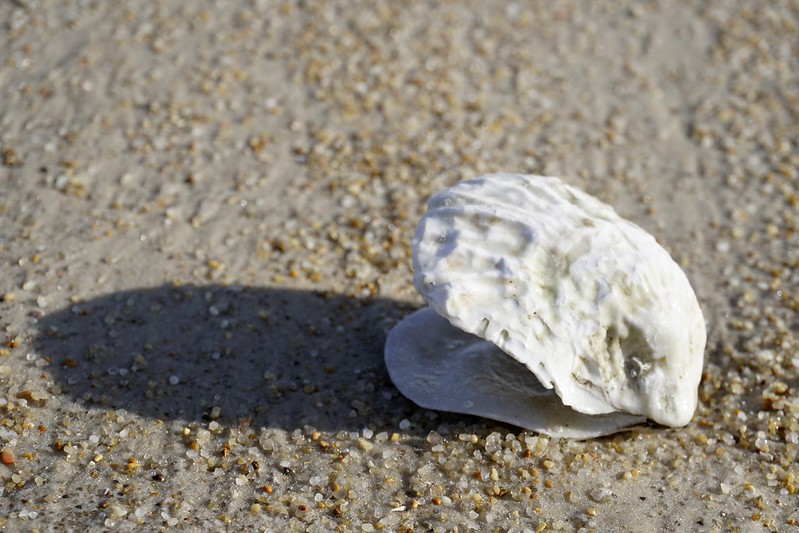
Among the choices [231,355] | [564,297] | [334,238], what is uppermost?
[564,297]

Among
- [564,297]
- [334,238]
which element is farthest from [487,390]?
[334,238]

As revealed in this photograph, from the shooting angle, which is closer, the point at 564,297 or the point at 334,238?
the point at 564,297

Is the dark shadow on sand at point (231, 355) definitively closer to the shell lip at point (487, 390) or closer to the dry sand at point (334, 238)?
the dry sand at point (334, 238)

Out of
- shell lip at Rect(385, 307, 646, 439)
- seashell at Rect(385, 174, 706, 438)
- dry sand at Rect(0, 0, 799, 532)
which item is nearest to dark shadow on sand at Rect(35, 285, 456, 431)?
dry sand at Rect(0, 0, 799, 532)

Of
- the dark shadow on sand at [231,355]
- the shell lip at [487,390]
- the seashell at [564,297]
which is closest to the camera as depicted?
the seashell at [564,297]

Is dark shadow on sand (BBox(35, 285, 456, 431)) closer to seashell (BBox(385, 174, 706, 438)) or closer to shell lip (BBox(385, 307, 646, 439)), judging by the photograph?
shell lip (BBox(385, 307, 646, 439))

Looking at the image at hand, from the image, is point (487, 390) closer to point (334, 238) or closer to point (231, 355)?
point (231, 355)

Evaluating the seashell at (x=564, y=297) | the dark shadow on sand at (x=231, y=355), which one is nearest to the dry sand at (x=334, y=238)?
the dark shadow on sand at (x=231, y=355)
